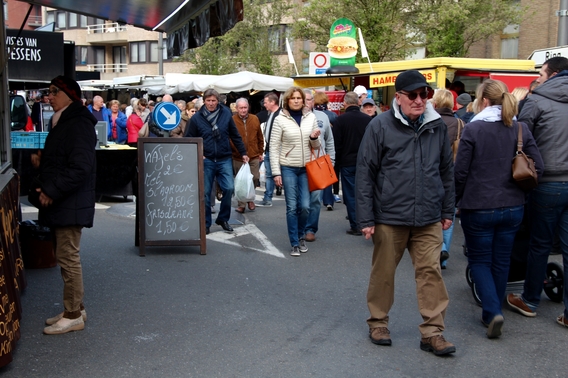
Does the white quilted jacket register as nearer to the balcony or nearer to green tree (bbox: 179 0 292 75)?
green tree (bbox: 179 0 292 75)

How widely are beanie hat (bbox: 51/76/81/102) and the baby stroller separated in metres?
3.49

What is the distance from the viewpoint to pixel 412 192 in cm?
482

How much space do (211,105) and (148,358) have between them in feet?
16.2

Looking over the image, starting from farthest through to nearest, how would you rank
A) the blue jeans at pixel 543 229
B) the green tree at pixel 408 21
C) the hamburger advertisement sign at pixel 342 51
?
the green tree at pixel 408 21 → the hamburger advertisement sign at pixel 342 51 → the blue jeans at pixel 543 229

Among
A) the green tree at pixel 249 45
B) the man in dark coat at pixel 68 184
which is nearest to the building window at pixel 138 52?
the green tree at pixel 249 45

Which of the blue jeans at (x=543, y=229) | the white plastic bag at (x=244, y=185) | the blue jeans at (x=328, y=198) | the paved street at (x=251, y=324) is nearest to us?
the paved street at (x=251, y=324)

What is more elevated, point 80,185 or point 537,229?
point 80,185

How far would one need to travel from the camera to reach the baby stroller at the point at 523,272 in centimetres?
608

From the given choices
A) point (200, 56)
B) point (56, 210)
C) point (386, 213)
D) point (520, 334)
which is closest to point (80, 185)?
point (56, 210)

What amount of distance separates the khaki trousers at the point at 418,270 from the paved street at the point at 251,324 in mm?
280

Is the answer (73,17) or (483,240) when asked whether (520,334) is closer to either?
(483,240)

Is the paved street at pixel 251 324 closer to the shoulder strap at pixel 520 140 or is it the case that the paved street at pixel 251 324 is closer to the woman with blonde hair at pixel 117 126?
the shoulder strap at pixel 520 140

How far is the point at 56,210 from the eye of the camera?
16.7 feet

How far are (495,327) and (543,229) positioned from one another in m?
0.99
